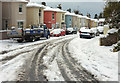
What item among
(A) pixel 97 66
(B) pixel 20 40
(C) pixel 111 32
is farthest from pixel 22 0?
(A) pixel 97 66

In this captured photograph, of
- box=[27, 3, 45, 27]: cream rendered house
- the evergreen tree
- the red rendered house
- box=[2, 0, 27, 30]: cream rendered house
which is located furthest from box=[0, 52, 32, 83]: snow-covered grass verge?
the red rendered house

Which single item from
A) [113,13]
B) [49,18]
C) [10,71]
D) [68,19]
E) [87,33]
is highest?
[68,19]

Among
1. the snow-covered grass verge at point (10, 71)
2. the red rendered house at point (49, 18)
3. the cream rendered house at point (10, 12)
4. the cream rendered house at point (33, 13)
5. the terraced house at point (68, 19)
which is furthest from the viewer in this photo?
the terraced house at point (68, 19)

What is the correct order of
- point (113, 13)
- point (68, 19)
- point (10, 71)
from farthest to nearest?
point (68, 19) < point (113, 13) < point (10, 71)

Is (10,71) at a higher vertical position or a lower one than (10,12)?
lower

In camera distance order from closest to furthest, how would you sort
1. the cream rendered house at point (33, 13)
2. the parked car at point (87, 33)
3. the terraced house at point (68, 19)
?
the parked car at point (87, 33) < the cream rendered house at point (33, 13) < the terraced house at point (68, 19)

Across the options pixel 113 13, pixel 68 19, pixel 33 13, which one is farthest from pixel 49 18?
pixel 113 13

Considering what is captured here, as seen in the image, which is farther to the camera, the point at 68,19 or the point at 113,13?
the point at 68,19

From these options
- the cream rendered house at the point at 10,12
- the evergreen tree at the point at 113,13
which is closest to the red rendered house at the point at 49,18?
the cream rendered house at the point at 10,12

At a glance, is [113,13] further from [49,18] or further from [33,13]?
[49,18]

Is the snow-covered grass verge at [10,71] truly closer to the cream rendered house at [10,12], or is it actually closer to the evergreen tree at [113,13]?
the evergreen tree at [113,13]

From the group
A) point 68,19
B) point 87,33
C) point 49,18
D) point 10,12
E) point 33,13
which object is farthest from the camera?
point 68,19

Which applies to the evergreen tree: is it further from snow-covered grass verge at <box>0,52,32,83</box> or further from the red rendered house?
the red rendered house

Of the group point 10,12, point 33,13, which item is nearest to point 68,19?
point 33,13
